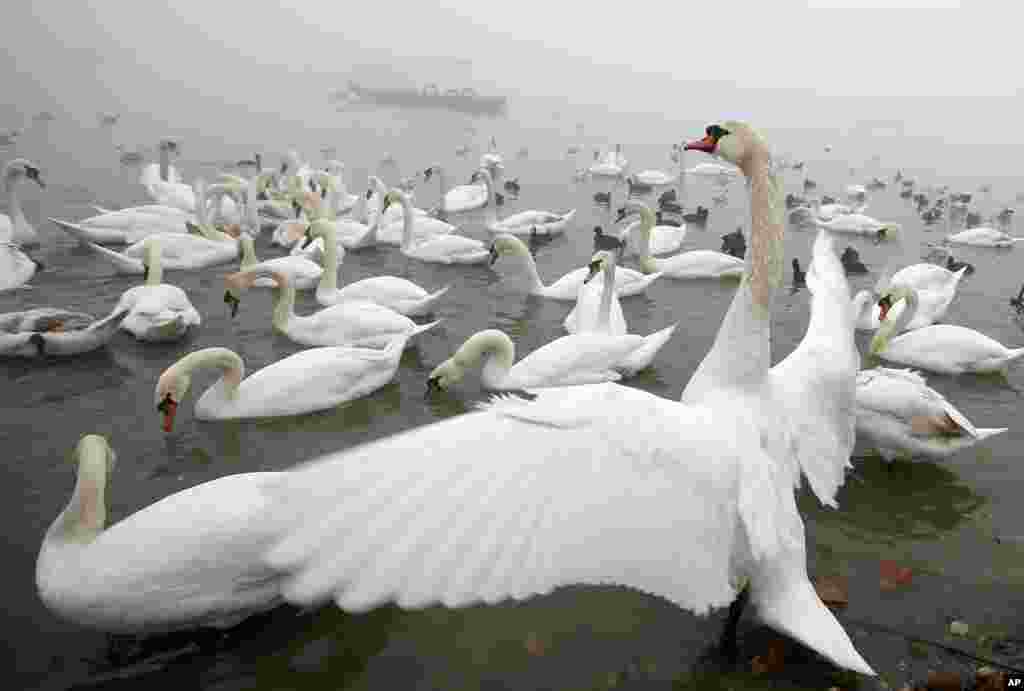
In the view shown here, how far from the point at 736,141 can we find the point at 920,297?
7.49 metres

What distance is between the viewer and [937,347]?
8.33 meters

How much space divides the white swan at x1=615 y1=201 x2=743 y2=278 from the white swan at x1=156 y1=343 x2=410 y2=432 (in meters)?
6.04

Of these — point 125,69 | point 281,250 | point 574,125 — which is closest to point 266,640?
point 281,250

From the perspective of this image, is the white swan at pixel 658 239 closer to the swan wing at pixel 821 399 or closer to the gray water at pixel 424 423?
the gray water at pixel 424 423

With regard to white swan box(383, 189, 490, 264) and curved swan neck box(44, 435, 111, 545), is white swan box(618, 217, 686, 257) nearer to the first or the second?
white swan box(383, 189, 490, 264)

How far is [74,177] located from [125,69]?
44227 mm

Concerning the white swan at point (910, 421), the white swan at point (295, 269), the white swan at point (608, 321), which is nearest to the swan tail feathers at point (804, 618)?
the white swan at point (910, 421)

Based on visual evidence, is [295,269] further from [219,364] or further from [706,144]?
[706,144]

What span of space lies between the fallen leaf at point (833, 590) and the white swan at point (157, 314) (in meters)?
6.80

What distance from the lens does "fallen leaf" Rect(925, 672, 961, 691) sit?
382 centimetres

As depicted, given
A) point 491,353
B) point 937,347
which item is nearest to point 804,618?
point 491,353

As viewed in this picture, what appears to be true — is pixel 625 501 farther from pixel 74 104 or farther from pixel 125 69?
pixel 125 69

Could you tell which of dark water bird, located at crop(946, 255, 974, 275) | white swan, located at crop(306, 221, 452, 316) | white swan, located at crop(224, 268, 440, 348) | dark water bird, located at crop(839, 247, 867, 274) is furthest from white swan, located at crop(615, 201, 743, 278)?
white swan, located at crop(224, 268, 440, 348)

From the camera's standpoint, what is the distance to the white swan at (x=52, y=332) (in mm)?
7297
